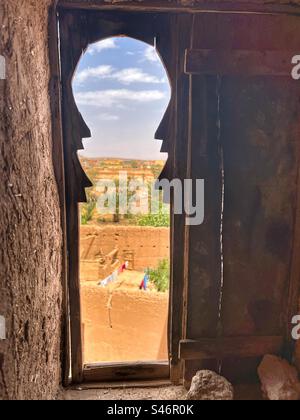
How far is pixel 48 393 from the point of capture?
1639 mm

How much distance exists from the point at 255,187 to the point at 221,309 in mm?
750

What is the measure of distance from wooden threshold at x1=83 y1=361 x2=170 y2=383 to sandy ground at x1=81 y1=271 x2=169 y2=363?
4105 mm

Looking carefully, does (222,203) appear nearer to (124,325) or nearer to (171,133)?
(171,133)

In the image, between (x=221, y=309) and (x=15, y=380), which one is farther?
(x=221, y=309)

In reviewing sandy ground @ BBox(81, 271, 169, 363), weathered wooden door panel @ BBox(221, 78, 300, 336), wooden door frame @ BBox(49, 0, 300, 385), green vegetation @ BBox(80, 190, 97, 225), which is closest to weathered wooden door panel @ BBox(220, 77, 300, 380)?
weathered wooden door panel @ BBox(221, 78, 300, 336)

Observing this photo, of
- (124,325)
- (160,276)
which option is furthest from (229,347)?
(160,276)

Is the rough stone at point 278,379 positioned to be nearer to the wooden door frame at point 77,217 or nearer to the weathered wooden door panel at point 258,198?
the weathered wooden door panel at point 258,198

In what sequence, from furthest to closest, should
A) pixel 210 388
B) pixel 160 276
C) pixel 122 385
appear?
1. pixel 160 276
2. pixel 122 385
3. pixel 210 388

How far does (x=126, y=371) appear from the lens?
6.70 feet

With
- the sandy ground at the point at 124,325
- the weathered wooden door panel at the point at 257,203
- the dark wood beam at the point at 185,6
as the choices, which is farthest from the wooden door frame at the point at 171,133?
the sandy ground at the point at 124,325

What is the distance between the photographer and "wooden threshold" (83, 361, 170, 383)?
79.6 inches

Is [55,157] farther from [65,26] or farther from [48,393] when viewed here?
[48,393]

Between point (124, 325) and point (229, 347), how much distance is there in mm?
5075
